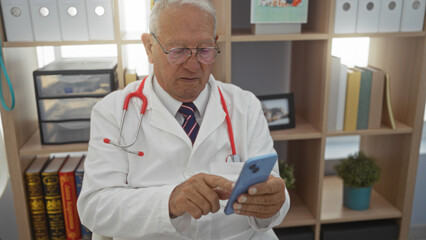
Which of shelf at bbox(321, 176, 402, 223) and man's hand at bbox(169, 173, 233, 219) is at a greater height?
man's hand at bbox(169, 173, 233, 219)

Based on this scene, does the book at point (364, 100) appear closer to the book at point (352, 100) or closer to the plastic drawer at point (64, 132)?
the book at point (352, 100)

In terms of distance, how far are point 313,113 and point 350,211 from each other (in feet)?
1.89

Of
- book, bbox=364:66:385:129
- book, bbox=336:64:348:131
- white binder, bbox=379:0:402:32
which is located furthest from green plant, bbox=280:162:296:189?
white binder, bbox=379:0:402:32

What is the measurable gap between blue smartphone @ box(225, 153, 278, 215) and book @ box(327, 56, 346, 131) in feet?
3.14

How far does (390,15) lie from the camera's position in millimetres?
1839

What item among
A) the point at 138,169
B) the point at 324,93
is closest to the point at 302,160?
the point at 324,93

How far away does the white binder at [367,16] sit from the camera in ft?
5.95

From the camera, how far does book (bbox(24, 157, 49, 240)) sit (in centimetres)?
187

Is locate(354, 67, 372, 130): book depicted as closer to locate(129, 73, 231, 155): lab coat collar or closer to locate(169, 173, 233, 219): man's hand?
locate(129, 73, 231, 155): lab coat collar

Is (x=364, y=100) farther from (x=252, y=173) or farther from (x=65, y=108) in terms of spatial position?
(x=65, y=108)

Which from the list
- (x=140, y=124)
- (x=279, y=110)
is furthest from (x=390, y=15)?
(x=140, y=124)

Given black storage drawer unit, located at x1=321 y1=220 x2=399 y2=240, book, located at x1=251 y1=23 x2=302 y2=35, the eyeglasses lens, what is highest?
book, located at x1=251 y1=23 x2=302 y2=35

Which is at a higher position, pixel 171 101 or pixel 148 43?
pixel 148 43

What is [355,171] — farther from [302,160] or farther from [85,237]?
[85,237]
